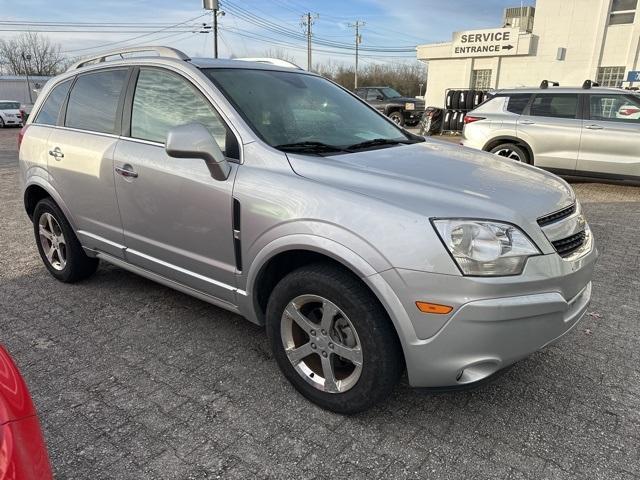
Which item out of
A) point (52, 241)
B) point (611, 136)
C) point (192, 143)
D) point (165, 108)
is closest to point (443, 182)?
point (192, 143)

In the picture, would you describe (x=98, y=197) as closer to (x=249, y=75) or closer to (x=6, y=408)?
(x=249, y=75)

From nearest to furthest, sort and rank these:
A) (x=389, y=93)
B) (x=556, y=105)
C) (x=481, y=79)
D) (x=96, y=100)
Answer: (x=96, y=100), (x=556, y=105), (x=389, y=93), (x=481, y=79)

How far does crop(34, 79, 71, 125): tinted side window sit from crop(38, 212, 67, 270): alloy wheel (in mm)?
790

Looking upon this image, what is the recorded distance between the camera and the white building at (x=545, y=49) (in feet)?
71.4

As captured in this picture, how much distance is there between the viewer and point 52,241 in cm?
429

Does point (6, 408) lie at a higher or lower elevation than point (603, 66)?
lower

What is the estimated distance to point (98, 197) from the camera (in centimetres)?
355

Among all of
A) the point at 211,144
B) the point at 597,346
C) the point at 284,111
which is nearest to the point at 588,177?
the point at 597,346

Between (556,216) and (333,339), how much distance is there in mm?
1254

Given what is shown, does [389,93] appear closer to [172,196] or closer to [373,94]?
[373,94]

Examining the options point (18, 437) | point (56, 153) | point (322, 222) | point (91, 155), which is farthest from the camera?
point (56, 153)

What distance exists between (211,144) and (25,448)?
163 centimetres

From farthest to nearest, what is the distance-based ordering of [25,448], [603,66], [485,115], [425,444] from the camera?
[603,66] → [485,115] → [425,444] → [25,448]

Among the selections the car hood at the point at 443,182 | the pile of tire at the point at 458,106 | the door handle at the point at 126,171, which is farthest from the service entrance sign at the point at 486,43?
the door handle at the point at 126,171
